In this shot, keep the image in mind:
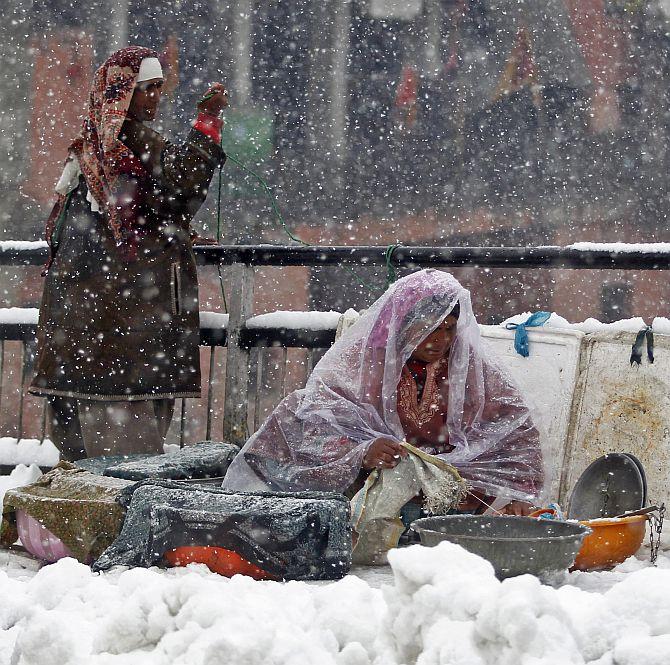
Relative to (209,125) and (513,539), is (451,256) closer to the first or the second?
(209,125)

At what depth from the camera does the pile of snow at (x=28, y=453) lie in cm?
523

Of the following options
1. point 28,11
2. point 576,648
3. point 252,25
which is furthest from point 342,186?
point 576,648

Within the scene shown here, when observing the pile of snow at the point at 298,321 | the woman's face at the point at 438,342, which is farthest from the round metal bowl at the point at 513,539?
the pile of snow at the point at 298,321

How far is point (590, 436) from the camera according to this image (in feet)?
14.1

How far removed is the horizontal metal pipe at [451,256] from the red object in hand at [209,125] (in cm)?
59

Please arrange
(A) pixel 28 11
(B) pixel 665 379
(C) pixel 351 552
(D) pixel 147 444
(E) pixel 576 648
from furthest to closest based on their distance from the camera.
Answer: (A) pixel 28 11
(D) pixel 147 444
(B) pixel 665 379
(C) pixel 351 552
(E) pixel 576 648

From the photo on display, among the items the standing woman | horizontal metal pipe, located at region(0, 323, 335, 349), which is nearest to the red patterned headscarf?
the standing woman

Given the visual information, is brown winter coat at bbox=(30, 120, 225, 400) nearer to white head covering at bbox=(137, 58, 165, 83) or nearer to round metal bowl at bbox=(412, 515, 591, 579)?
white head covering at bbox=(137, 58, 165, 83)

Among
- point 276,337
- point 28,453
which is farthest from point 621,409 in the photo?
point 28,453

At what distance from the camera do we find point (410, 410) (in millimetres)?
4160

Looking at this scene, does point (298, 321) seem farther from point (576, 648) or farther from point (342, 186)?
point (342, 186)

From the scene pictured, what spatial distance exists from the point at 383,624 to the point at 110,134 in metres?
3.39

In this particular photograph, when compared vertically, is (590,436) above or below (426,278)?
below

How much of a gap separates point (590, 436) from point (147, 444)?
6.44 feet
